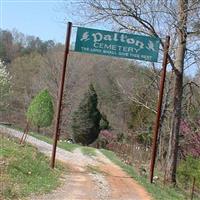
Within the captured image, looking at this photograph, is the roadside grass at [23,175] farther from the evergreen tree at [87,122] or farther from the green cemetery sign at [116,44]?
the evergreen tree at [87,122]

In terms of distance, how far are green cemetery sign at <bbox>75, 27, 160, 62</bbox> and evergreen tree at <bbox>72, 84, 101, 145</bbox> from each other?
35.1m

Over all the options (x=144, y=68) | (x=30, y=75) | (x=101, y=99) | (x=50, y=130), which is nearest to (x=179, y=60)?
(x=144, y=68)

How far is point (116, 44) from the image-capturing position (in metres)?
14.7

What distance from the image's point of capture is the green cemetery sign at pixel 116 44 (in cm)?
1452

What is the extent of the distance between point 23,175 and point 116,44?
5.20 meters

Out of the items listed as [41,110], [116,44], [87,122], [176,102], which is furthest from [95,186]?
[87,122]

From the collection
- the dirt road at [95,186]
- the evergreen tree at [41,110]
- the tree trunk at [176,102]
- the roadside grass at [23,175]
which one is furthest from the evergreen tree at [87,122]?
the roadside grass at [23,175]

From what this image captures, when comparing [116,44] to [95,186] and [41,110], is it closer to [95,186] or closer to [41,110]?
[95,186]

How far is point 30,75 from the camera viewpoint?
71.1 meters

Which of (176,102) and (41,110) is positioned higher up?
(176,102)

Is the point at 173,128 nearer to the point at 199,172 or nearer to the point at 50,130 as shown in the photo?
the point at 199,172

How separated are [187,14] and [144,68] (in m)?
12.2

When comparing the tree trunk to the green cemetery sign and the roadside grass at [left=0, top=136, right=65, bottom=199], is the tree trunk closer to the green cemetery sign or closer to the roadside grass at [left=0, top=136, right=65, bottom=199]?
the green cemetery sign

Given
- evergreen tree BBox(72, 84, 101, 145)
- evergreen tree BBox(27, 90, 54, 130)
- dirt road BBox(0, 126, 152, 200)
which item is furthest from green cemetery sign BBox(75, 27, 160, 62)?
evergreen tree BBox(72, 84, 101, 145)
